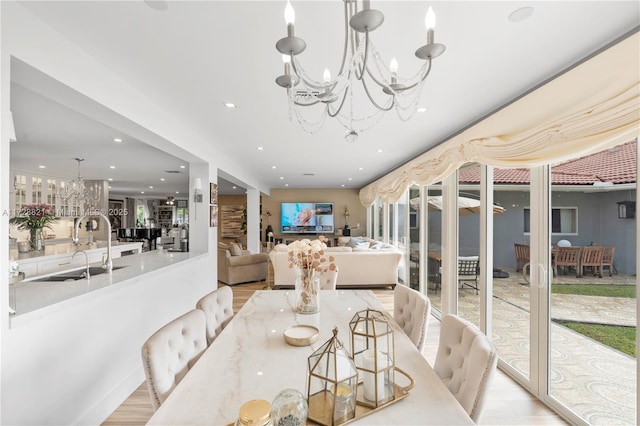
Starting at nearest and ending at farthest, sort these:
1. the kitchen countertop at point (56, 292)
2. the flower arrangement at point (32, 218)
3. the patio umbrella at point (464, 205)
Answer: the kitchen countertop at point (56, 292)
the patio umbrella at point (464, 205)
the flower arrangement at point (32, 218)

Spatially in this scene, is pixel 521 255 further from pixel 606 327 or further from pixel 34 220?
pixel 34 220

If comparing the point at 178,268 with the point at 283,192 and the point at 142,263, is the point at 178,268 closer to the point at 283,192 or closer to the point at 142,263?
the point at 142,263

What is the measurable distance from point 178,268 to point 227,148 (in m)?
1.96

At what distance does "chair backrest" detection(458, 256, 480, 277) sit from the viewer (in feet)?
11.2

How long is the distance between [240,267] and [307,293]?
4.42 metres

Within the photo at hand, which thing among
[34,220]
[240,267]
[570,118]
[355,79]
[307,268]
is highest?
[355,79]

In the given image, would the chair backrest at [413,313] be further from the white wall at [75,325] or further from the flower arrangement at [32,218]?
the flower arrangement at [32,218]

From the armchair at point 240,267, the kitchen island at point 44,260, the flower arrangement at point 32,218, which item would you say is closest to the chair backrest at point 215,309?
the kitchen island at point 44,260

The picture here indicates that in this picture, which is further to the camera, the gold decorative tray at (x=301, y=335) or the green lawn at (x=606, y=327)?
the green lawn at (x=606, y=327)

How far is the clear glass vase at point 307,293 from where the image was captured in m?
2.08

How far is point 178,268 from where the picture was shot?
11.2 feet

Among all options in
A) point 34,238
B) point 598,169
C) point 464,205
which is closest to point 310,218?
point 464,205

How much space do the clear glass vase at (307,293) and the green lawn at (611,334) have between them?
1888 millimetres

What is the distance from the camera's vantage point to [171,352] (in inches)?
55.2
